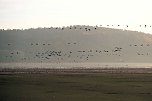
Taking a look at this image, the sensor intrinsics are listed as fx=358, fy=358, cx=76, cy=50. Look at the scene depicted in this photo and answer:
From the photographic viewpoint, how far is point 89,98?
4881 cm

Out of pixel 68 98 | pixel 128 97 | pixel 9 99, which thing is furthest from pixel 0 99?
pixel 128 97

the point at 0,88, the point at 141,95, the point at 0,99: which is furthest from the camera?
the point at 0,88

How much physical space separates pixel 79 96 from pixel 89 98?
2.33 meters

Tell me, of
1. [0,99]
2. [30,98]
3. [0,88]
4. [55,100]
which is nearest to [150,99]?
[55,100]

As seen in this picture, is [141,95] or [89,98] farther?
[141,95]

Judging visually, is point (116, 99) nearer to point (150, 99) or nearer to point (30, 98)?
point (150, 99)

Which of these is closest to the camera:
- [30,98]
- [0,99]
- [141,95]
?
[0,99]

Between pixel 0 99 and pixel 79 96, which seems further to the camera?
pixel 79 96

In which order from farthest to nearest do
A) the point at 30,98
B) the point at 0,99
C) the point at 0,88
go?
the point at 0,88 → the point at 30,98 → the point at 0,99

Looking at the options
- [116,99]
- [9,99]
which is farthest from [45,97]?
[116,99]

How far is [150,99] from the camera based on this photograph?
4731cm

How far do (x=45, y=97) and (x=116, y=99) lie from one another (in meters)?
9.82

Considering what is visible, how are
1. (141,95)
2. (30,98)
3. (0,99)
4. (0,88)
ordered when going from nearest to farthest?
(0,99) → (30,98) → (141,95) → (0,88)

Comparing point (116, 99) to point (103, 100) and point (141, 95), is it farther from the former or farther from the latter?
point (141, 95)
